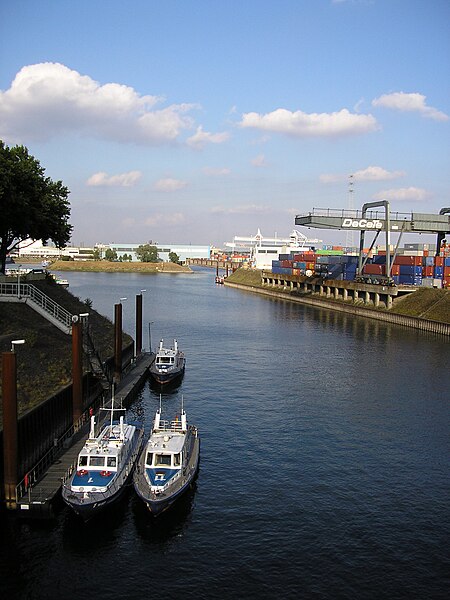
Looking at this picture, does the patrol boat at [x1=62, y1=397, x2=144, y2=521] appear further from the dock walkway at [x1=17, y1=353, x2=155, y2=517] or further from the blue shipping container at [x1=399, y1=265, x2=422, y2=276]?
the blue shipping container at [x1=399, y1=265, x2=422, y2=276]

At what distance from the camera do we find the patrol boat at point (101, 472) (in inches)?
1041

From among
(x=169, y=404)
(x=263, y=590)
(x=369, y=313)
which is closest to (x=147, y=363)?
(x=169, y=404)

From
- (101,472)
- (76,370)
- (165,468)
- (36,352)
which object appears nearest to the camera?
(101,472)

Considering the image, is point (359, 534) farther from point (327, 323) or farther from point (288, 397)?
point (327, 323)

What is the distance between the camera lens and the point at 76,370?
35438 millimetres

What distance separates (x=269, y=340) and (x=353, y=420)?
39603mm

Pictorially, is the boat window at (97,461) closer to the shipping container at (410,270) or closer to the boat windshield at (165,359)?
the boat windshield at (165,359)

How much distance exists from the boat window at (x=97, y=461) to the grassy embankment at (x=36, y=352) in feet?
15.8

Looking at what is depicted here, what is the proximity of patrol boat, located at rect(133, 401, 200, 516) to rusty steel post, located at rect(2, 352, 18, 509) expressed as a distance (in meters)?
5.78

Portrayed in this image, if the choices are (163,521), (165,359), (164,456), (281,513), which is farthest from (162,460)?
(165,359)

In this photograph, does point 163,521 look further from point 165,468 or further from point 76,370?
point 76,370

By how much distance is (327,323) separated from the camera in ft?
346

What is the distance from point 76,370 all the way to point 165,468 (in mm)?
9482

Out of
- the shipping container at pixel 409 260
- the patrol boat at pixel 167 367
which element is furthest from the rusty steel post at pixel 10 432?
the shipping container at pixel 409 260
